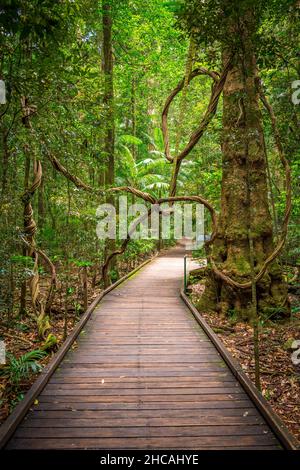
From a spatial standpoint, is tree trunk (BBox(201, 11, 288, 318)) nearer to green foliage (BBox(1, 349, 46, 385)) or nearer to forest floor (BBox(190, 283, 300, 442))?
forest floor (BBox(190, 283, 300, 442))

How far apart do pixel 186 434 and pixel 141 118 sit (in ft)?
66.6

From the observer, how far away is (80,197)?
753 cm

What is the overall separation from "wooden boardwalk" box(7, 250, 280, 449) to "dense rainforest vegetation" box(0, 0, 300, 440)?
0.67 meters

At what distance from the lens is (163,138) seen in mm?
8953

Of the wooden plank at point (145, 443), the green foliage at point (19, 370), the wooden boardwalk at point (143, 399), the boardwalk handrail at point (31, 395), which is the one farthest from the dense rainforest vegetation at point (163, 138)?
the wooden plank at point (145, 443)

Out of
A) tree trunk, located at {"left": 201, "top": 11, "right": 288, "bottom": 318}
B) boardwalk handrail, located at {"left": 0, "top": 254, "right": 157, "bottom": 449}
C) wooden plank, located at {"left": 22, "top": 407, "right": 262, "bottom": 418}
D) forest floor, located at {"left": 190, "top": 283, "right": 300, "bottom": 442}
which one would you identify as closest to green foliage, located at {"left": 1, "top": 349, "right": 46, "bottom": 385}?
boardwalk handrail, located at {"left": 0, "top": 254, "right": 157, "bottom": 449}

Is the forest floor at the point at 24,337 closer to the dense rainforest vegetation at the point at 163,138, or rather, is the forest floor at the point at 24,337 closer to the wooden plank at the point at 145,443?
the dense rainforest vegetation at the point at 163,138

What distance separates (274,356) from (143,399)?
298 centimetres

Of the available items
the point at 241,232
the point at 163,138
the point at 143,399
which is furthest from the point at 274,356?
the point at 163,138

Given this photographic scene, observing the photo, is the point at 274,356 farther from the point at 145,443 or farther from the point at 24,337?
the point at 24,337

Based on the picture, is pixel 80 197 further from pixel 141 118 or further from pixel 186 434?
pixel 141 118

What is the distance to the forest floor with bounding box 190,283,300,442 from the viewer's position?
4.34m

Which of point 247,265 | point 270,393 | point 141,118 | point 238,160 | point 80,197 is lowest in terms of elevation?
point 270,393
